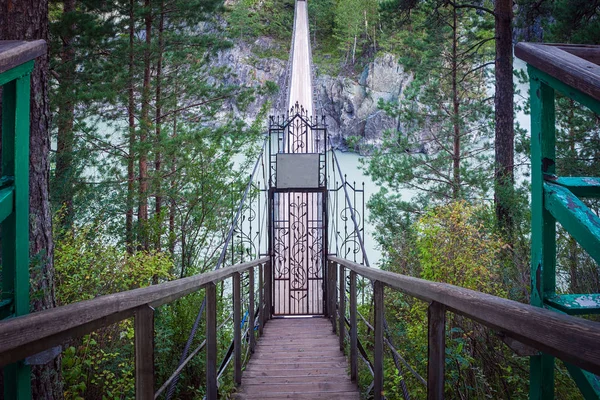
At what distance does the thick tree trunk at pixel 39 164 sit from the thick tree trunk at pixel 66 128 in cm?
291

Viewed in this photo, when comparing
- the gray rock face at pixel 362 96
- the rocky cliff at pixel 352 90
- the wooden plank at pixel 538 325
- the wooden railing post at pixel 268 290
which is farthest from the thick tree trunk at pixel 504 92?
the rocky cliff at pixel 352 90

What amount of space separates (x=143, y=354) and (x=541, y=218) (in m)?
0.84

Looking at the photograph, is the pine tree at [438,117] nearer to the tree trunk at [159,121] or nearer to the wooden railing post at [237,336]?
the tree trunk at [159,121]

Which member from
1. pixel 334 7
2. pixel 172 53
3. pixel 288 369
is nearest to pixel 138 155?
pixel 172 53

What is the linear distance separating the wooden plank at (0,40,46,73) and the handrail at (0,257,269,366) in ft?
1.31

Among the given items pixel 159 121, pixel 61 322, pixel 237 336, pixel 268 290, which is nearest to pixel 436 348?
pixel 61 322

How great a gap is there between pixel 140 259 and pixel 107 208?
6.56 ft

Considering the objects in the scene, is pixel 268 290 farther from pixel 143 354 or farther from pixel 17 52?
pixel 17 52

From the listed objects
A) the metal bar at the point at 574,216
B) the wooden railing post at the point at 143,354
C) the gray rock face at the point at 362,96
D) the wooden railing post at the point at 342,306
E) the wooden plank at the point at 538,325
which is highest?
the gray rock face at the point at 362,96

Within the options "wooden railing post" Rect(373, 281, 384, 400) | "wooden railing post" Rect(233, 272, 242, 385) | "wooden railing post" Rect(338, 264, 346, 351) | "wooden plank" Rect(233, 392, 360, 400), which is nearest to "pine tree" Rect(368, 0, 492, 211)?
"wooden railing post" Rect(338, 264, 346, 351)

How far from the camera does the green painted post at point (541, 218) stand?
75 cm

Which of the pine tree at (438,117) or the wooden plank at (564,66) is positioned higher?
the pine tree at (438,117)

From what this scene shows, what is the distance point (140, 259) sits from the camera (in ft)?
12.3

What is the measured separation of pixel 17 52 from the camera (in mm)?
772
